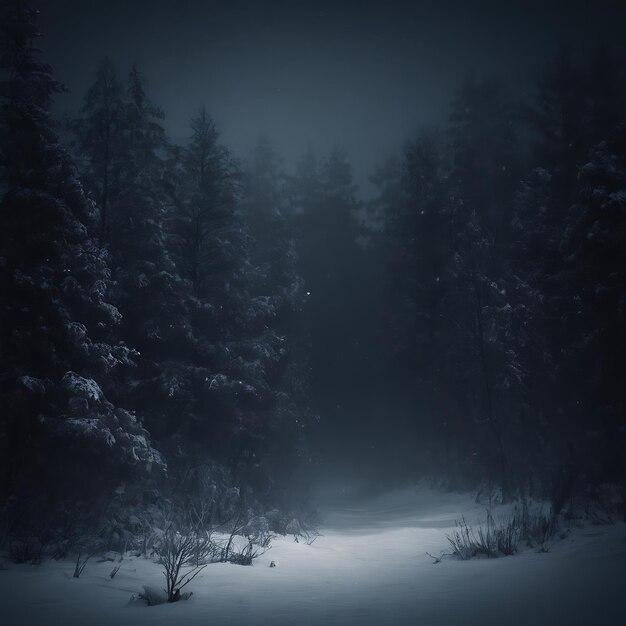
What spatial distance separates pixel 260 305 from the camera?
16.3 meters

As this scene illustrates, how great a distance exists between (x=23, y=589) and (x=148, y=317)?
9188 millimetres

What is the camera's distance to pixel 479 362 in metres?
19.4

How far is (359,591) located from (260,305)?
1154cm

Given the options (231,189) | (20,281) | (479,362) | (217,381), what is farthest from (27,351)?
(479,362)

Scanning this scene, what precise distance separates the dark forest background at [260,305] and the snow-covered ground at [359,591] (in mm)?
2772

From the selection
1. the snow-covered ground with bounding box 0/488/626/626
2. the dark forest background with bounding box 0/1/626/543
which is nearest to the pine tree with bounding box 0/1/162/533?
the dark forest background with bounding box 0/1/626/543

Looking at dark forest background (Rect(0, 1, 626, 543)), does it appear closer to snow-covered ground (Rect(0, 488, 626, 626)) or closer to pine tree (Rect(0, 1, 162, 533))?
pine tree (Rect(0, 1, 162, 533))

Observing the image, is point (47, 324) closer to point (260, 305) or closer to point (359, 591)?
point (260, 305)

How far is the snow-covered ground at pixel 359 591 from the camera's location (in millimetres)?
4406

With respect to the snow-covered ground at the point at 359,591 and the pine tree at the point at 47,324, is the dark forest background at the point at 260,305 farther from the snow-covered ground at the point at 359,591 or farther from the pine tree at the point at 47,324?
the snow-covered ground at the point at 359,591

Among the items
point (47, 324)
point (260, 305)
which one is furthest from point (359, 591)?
point (260, 305)

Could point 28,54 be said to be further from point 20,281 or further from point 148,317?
point 148,317

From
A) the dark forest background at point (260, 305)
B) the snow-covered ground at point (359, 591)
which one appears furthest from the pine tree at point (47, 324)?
the snow-covered ground at point (359, 591)

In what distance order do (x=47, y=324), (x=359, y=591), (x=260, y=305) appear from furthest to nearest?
(x=260, y=305), (x=47, y=324), (x=359, y=591)
